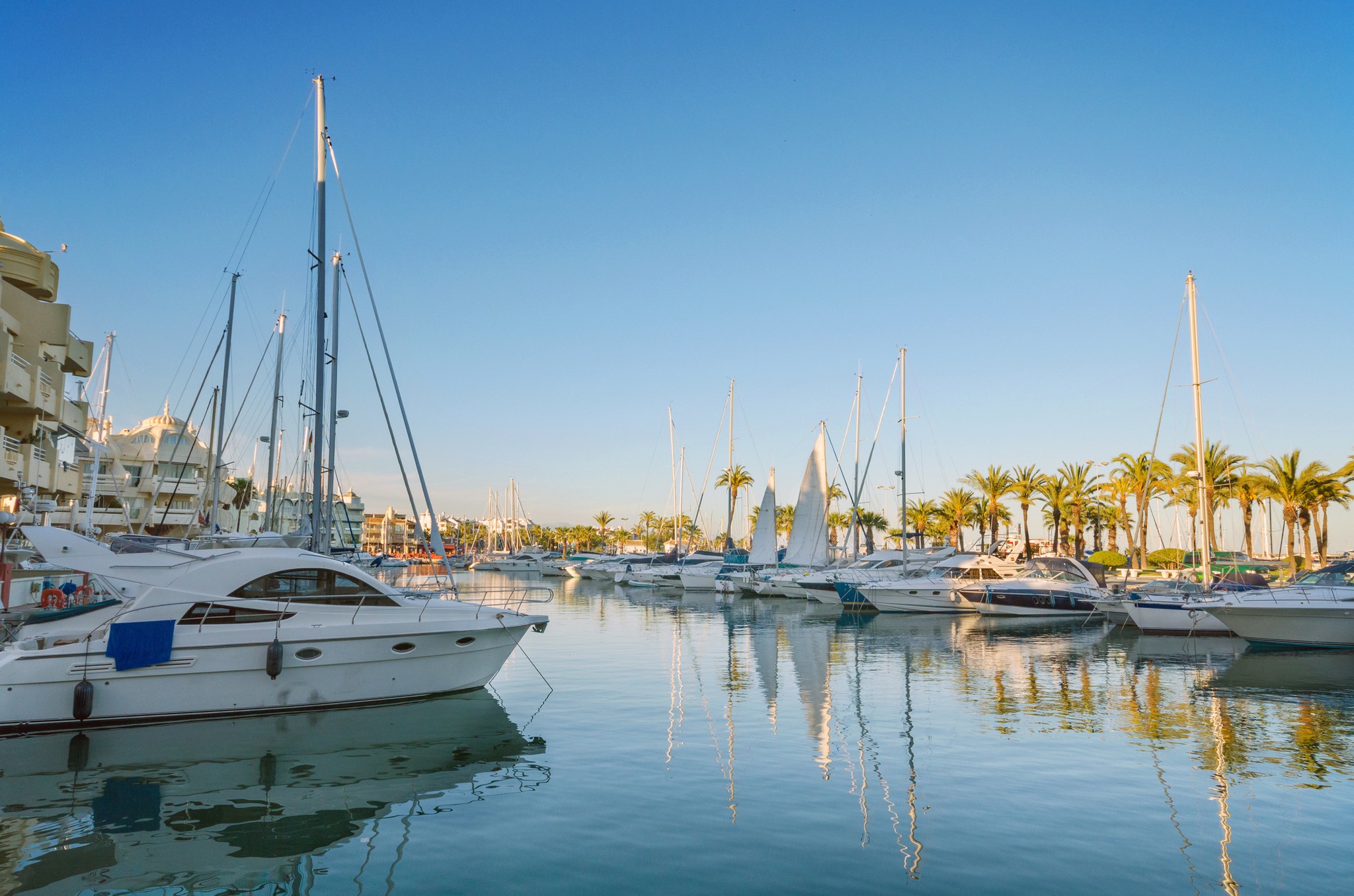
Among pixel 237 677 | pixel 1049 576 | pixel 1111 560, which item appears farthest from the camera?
pixel 1111 560

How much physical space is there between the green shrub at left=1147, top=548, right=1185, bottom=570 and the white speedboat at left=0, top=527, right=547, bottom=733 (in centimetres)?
6159

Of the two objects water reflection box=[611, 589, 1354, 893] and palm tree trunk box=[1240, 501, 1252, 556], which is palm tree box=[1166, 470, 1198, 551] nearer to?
palm tree trunk box=[1240, 501, 1252, 556]

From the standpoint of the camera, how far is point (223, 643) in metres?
15.0

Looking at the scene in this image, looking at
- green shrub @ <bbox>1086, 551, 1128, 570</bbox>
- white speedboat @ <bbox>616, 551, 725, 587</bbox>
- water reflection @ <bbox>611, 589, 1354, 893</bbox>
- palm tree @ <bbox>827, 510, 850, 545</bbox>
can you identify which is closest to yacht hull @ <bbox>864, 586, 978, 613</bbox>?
water reflection @ <bbox>611, 589, 1354, 893</bbox>

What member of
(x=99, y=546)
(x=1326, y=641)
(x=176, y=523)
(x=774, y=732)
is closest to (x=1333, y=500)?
(x=1326, y=641)

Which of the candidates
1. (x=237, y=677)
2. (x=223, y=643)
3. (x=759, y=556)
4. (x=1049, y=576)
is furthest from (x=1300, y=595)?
(x=759, y=556)

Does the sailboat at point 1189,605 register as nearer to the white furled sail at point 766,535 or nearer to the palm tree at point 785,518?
the white furled sail at point 766,535

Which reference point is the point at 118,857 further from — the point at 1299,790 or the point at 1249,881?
the point at 1299,790

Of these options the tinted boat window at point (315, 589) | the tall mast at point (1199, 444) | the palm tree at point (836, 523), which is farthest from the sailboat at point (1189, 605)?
the palm tree at point (836, 523)

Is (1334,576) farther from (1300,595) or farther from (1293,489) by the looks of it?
(1293,489)

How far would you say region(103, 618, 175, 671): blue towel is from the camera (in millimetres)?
14281

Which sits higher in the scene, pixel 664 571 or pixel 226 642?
pixel 226 642

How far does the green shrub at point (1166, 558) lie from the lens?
64.1 meters

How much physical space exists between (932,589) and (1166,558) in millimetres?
34947
